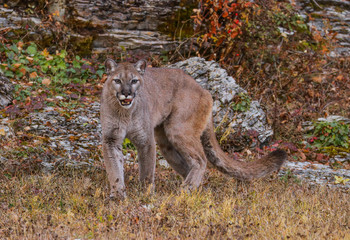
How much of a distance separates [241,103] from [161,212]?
3.88m

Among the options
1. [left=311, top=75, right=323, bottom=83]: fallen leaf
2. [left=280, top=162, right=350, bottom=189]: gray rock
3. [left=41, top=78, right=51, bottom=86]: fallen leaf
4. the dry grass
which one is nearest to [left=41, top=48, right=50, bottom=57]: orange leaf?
[left=41, top=78, right=51, bottom=86]: fallen leaf

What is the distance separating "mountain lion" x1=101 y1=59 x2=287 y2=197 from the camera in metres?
5.32

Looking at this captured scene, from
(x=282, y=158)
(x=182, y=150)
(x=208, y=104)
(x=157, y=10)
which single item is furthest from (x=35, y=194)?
(x=157, y=10)

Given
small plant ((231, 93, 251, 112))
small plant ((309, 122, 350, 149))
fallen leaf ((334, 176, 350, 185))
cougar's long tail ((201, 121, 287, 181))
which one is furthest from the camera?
small plant ((309, 122, 350, 149))

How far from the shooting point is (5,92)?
7.48 metres

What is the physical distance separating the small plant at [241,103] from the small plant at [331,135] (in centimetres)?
130

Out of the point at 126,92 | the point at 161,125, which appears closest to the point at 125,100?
the point at 126,92

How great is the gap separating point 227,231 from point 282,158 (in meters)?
1.98

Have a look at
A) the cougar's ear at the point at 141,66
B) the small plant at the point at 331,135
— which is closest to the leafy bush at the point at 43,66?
the cougar's ear at the point at 141,66

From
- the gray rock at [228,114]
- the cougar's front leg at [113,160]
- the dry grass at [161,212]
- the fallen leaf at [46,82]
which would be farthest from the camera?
the fallen leaf at [46,82]

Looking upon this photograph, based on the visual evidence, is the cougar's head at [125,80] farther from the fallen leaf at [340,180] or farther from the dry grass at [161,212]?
the fallen leaf at [340,180]

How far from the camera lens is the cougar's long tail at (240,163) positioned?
5.66 m

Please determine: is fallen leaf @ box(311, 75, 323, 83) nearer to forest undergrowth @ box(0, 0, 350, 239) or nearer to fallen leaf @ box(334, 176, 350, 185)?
forest undergrowth @ box(0, 0, 350, 239)

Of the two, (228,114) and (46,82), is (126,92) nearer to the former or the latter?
(228,114)
